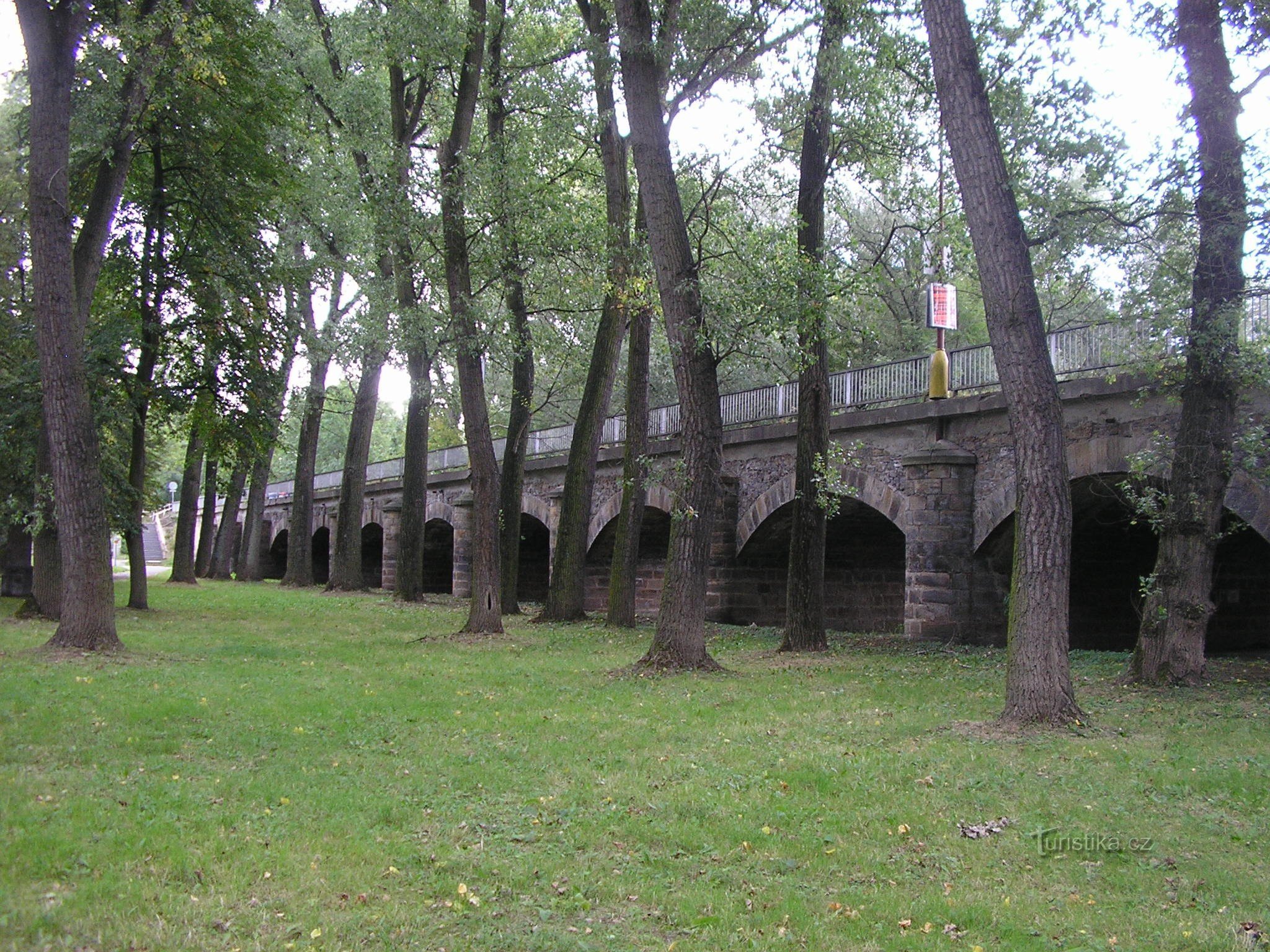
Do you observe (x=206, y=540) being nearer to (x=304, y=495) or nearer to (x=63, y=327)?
(x=304, y=495)

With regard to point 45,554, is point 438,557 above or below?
below

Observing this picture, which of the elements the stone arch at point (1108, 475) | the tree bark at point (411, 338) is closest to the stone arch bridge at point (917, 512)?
the stone arch at point (1108, 475)

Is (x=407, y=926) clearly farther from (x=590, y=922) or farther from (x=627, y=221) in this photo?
(x=627, y=221)

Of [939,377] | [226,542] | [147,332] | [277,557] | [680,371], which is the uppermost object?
[147,332]

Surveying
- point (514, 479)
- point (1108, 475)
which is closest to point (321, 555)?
point (514, 479)

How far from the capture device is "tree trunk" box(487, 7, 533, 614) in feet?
44.8

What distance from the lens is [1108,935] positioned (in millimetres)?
3635

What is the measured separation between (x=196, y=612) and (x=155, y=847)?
43.4 ft

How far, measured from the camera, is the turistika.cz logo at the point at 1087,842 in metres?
4.53

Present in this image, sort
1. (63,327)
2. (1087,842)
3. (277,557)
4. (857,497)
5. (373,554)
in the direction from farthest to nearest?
(277,557)
(373,554)
(857,497)
(63,327)
(1087,842)

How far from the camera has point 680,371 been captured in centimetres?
995

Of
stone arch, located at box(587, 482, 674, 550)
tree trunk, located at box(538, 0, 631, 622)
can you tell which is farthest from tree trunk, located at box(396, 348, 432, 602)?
tree trunk, located at box(538, 0, 631, 622)

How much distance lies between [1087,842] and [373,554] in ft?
116

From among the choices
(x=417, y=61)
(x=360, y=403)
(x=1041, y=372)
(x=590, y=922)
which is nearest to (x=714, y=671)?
(x=1041, y=372)
